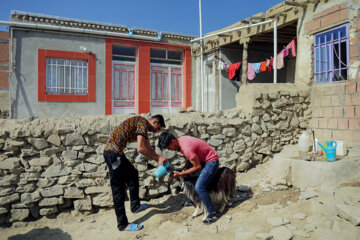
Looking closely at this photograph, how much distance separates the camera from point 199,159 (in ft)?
11.9

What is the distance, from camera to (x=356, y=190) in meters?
3.75

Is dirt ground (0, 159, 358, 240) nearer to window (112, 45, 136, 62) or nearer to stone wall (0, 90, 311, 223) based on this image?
stone wall (0, 90, 311, 223)

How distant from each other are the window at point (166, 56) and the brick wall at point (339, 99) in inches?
237

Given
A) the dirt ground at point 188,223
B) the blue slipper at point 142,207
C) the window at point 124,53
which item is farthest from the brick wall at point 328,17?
the window at point 124,53

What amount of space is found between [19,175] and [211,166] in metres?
2.99

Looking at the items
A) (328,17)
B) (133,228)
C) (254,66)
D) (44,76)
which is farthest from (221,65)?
(133,228)

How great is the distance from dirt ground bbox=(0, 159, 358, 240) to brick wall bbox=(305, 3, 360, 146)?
7.17ft

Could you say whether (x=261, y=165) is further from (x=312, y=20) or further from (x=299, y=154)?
(x=312, y=20)

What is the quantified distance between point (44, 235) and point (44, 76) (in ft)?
22.0

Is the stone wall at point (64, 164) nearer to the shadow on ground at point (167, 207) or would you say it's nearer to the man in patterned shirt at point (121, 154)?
the shadow on ground at point (167, 207)

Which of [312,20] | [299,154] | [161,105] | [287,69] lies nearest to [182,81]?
[161,105]

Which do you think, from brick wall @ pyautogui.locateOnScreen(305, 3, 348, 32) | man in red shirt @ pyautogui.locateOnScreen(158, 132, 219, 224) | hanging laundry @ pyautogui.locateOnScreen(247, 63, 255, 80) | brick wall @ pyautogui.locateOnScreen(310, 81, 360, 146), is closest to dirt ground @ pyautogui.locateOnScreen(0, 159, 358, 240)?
man in red shirt @ pyautogui.locateOnScreen(158, 132, 219, 224)

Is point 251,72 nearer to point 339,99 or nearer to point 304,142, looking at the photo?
point 339,99

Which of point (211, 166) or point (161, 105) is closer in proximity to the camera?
point (211, 166)
